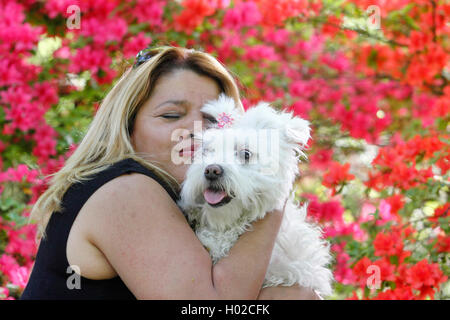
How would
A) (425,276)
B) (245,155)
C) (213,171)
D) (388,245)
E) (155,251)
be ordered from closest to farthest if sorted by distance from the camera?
(155,251) → (213,171) → (245,155) → (425,276) → (388,245)

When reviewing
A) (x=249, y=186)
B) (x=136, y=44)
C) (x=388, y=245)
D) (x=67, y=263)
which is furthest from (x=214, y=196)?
(x=136, y=44)

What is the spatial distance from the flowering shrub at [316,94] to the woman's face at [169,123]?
0.67 metres

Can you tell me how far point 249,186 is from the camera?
79.4 inches

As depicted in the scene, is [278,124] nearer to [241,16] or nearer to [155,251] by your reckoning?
[155,251]

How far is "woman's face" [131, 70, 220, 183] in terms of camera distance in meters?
2.30

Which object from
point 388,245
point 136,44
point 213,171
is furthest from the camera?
point 136,44

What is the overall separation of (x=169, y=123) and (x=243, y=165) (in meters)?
0.43

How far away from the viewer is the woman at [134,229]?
5.64 ft

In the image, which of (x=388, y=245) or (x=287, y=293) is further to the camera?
(x=388, y=245)

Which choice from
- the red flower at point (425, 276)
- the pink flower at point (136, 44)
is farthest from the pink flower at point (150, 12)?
the red flower at point (425, 276)

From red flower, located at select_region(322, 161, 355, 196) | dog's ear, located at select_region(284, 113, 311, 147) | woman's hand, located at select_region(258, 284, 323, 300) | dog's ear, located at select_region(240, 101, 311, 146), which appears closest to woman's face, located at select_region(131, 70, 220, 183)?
dog's ear, located at select_region(240, 101, 311, 146)

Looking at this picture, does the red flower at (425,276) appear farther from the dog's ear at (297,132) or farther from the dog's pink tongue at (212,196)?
the dog's pink tongue at (212,196)

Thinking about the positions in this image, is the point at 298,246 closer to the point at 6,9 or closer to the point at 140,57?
the point at 140,57
